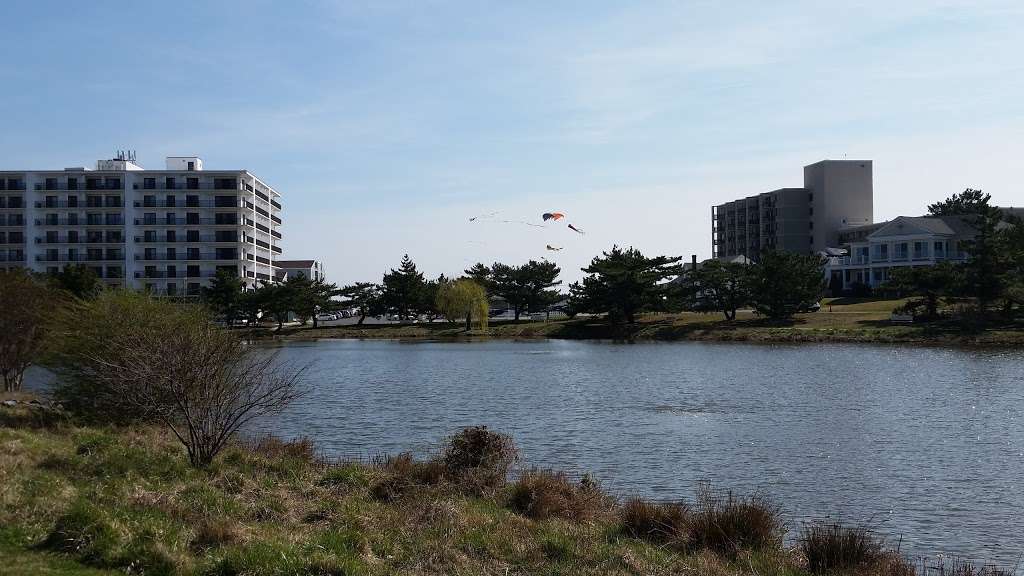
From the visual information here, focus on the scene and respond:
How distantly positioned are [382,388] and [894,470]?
3017 centimetres

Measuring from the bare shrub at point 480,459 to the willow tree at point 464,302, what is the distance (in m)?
92.4

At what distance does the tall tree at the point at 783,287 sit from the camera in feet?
314

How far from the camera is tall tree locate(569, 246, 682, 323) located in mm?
103250

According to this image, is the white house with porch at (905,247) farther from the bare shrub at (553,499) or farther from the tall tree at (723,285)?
the bare shrub at (553,499)

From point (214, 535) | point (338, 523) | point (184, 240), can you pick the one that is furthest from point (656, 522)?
point (184, 240)

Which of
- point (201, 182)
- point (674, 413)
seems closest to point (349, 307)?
point (201, 182)

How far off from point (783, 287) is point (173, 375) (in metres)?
84.5

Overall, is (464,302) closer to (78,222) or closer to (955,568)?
(78,222)

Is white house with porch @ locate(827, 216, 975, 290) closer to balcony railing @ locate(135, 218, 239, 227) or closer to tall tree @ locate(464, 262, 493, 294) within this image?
tall tree @ locate(464, 262, 493, 294)

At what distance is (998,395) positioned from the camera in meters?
42.7

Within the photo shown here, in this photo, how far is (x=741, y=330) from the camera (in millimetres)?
95125

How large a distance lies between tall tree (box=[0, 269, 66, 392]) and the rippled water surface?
957cm

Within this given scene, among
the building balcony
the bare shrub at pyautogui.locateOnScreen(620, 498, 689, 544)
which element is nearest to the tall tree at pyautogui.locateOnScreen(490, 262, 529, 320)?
the building balcony

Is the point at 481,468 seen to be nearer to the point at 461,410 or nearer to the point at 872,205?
the point at 461,410
